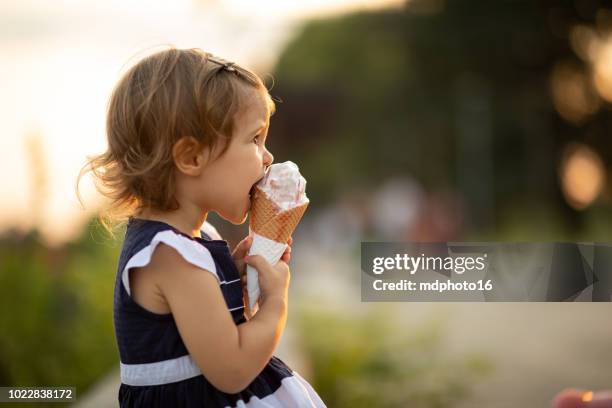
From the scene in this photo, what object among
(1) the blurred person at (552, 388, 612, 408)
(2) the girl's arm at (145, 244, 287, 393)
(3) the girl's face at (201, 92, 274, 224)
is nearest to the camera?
(2) the girl's arm at (145, 244, 287, 393)

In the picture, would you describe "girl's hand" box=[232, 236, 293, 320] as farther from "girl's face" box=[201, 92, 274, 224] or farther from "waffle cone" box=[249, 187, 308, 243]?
"girl's face" box=[201, 92, 274, 224]

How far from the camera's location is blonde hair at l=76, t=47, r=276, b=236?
179cm

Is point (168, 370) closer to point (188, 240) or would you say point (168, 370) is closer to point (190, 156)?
point (188, 240)

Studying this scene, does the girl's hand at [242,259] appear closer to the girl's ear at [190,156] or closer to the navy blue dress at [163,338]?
the navy blue dress at [163,338]

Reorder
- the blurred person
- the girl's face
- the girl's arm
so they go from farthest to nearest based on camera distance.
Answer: the blurred person → the girl's face → the girl's arm

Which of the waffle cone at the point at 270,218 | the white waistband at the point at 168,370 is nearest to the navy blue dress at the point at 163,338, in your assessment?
the white waistband at the point at 168,370

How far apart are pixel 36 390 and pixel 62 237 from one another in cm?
211

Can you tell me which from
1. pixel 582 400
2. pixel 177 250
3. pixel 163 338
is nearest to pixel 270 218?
pixel 177 250

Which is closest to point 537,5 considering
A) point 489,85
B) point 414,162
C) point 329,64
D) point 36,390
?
point 489,85

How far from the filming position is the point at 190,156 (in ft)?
6.01

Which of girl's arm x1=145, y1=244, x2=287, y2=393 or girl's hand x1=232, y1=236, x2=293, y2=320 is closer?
girl's arm x1=145, y1=244, x2=287, y2=393

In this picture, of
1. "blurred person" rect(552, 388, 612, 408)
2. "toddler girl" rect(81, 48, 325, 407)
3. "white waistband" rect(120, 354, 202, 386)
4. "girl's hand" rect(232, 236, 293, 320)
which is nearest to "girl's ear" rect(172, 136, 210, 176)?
"toddler girl" rect(81, 48, 325, 407)

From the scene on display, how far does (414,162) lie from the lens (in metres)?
37.2

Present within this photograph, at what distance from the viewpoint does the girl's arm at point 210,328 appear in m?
1.72
